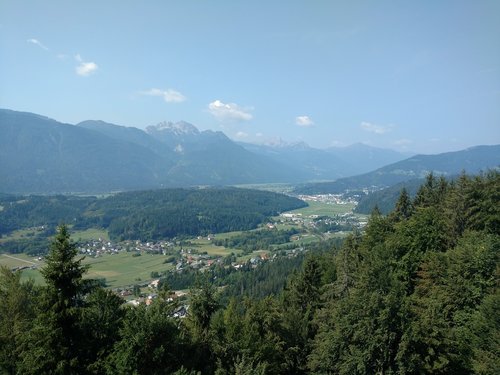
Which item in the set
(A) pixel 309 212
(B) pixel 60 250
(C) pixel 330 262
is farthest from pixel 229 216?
(B) pixel 60 250

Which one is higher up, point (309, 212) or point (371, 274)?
point (371, 274)

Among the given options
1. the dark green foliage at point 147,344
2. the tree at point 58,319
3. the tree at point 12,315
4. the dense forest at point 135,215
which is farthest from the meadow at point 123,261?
the tree at point 58,319

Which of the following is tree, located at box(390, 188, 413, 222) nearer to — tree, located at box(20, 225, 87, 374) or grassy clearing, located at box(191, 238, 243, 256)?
tree, located at box(20, 225, 87, 374)

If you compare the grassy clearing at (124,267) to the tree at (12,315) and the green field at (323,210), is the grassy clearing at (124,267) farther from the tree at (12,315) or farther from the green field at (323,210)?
the green field at (323,210)

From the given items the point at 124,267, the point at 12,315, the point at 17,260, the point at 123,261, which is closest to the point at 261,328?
the point at 12,315

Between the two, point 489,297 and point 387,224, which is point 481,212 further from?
point 489,297

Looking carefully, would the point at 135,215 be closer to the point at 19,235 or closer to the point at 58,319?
the point at 19,235

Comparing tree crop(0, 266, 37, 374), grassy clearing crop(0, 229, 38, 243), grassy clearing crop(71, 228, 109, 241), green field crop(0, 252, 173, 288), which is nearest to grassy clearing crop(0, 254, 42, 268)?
green field crop(0, 252, 173, 288)
